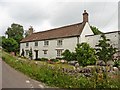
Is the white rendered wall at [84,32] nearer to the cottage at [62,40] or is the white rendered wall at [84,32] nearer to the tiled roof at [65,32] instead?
the cottage at [62,40]

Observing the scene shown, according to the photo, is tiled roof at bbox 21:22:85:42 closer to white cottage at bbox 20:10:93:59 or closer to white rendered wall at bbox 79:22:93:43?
white cottage at bbox 20:10:93:59

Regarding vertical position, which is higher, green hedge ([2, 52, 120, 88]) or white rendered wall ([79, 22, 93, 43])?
white rendered wall ([79, 22, 93, 43])

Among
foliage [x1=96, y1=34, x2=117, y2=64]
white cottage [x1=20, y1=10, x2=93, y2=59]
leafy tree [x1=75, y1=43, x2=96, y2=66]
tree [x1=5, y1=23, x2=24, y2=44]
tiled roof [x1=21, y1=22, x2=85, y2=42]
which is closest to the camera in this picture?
leafy tree [x1=75, y1=43, x2=96, y2=66]

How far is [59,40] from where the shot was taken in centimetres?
4453

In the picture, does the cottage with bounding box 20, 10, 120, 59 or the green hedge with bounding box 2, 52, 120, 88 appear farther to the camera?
the cottage with bounding box 20, 10, 120, 59

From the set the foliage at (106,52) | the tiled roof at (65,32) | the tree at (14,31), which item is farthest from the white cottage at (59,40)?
the tree at (14,31)

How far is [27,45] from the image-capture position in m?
55.8

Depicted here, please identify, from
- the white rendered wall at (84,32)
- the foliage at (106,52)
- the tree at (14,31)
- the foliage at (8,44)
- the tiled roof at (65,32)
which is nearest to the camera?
the foliage at (106,52)

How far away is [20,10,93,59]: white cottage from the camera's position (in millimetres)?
40838

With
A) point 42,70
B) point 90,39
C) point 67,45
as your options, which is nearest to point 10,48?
point 67,45

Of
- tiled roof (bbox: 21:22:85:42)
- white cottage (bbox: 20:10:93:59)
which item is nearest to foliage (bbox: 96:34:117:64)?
white cottage (bbox: 20:10:93:59)

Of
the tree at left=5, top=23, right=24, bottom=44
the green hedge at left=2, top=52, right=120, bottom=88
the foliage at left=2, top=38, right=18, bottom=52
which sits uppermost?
the tree at left=5, top=23, right=24, bottom=44

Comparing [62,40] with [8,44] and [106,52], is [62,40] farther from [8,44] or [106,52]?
[8,44]

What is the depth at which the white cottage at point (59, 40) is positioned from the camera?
40.8 meters
